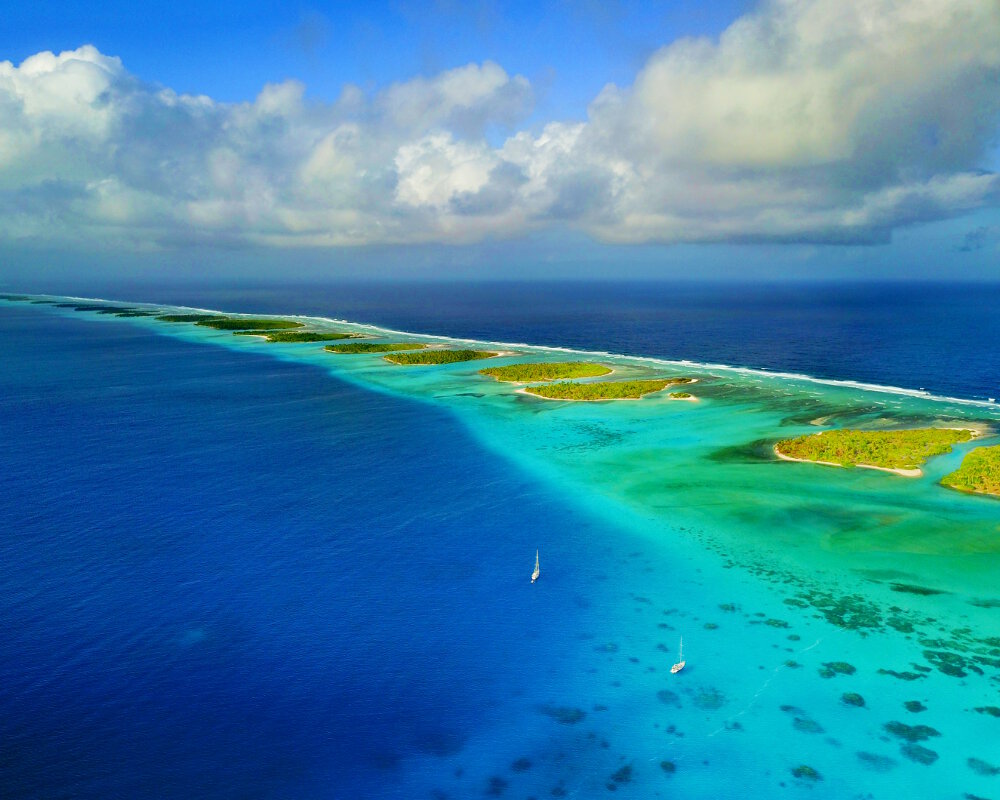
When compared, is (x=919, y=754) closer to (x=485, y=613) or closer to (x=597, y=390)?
(x=485, y=613)

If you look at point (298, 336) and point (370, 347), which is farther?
point (298, 336)

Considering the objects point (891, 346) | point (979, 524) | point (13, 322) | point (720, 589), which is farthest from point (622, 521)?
point (13, 322)

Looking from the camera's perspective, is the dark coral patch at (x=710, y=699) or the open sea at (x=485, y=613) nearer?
the open sea at (x=485, y=613)

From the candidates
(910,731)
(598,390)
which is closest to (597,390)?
(598,390)

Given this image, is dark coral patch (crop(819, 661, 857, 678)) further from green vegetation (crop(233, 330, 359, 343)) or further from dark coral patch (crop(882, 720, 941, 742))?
green vegetation (crop(233, 330, 359, 343))

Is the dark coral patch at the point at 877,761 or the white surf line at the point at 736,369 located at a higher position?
Result: the white surf line at the point at 736,369

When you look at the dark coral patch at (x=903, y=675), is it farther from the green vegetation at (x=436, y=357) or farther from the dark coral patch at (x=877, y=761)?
the green vegetation at (x=436, y=357)

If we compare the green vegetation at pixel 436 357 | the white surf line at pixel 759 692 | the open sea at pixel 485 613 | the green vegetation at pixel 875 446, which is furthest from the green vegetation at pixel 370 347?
the white surf line at pixel 759 692
